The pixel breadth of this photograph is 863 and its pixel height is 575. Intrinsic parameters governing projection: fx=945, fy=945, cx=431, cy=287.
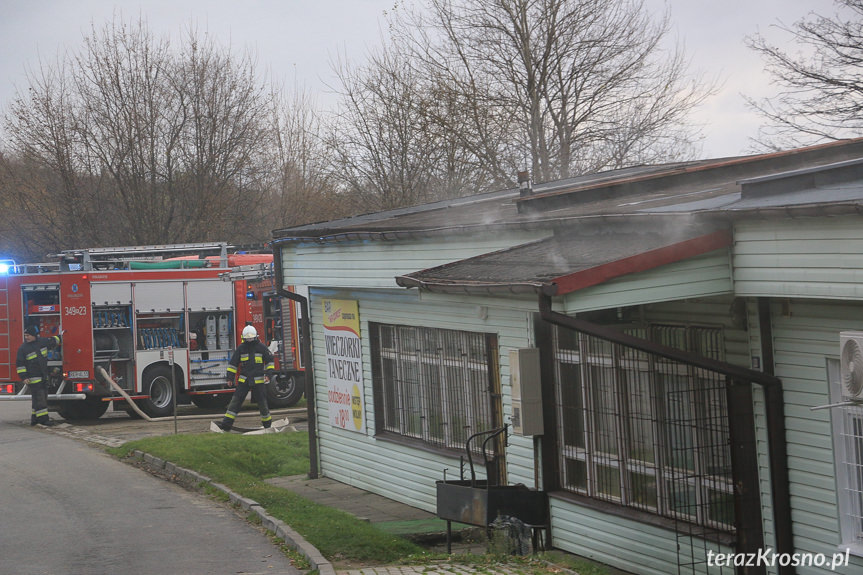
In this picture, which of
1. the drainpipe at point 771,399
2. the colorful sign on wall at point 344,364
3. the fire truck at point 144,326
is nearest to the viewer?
the drainpipe at point 771,399

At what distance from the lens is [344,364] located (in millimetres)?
12961

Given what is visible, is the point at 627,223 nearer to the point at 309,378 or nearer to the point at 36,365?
the point at 309,378

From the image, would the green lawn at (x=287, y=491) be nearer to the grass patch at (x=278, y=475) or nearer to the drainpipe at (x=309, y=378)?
the grass patch at (x=278, y=475)

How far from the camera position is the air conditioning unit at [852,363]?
5738 millimetres

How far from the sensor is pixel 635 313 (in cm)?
847

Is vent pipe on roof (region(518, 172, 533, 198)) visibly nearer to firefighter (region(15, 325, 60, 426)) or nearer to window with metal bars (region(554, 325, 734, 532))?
window with metal bars (region(554, 325, 734, 532))

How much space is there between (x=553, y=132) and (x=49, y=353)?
56.0ft

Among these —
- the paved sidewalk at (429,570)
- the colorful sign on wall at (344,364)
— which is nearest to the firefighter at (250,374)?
the colorful sign on wall at (344,364)

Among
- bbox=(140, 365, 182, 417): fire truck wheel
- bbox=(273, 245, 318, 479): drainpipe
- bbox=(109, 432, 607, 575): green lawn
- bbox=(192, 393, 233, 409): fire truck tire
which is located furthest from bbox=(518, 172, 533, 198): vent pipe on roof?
bbox=(192, 393, 233, 409): fire truck tire

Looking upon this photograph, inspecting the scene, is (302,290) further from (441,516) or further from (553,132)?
(553,132)

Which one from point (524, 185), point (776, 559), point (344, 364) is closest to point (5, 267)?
point (344, 364)

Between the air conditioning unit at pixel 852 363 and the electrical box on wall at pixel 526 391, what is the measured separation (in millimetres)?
3159

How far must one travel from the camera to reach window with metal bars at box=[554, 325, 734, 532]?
25.0 ft

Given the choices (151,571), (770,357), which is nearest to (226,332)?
(151,571)
